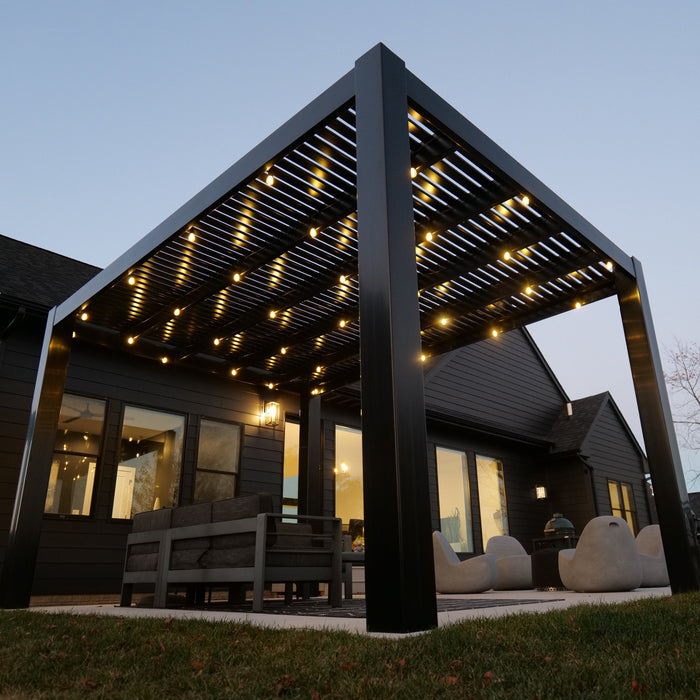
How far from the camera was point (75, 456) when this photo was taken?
7.71 meters

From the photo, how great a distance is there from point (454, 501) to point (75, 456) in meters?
7.37

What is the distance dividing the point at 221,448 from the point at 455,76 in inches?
489

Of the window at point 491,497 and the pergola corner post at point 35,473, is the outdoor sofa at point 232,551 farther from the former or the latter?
the window at point 491,497

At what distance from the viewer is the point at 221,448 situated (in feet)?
30.4

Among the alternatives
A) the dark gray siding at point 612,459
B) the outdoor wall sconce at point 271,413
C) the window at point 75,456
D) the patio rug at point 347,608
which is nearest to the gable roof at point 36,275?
the window at point 75,456

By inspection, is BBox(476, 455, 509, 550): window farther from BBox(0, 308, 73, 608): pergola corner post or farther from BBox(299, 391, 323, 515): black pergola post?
BBox(0, 308, 73, 608): pergola corner post

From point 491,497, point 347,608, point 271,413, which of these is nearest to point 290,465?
point 271,413

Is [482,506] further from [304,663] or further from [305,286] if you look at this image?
[304,663]

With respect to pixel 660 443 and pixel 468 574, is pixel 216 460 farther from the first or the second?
pixel 660 443

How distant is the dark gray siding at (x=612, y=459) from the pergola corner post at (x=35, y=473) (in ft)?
37.9

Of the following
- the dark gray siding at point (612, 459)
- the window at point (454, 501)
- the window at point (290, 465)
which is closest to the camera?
the window at point (290, 465)

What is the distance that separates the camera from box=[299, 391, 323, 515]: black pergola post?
28.6 feet

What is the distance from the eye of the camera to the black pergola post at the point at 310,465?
8719 millimetres

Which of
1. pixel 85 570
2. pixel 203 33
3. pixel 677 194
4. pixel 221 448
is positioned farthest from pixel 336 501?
pixel 677 194
